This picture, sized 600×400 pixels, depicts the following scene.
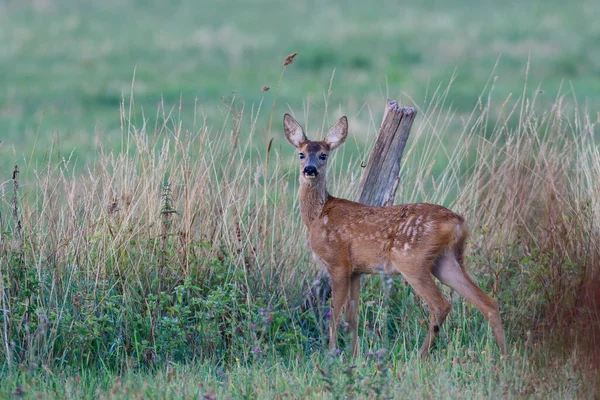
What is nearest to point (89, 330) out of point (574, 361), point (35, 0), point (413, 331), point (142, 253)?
point (142, 253)

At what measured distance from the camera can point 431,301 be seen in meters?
7.12

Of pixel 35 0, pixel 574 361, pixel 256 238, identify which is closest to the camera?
pixel 574 361

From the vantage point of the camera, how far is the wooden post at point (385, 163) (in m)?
7.89

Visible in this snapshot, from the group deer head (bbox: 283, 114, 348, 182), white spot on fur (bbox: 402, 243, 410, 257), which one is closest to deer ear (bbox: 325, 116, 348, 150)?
deer head (bbox: 283, 114, 348, 182)

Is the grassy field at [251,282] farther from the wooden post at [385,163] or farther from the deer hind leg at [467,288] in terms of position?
the wooden post at [385,163]

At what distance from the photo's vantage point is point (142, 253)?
792 cm

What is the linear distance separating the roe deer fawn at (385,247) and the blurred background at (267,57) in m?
9.30

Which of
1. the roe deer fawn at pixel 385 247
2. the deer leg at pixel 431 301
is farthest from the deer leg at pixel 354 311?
the deer leg at pixel 431 301

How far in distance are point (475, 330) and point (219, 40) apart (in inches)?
1106

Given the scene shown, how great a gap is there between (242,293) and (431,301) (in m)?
1.37

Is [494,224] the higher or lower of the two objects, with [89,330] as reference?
higher

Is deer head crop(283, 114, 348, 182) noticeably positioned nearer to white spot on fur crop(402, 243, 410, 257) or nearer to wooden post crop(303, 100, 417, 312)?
wooden post crop(303, 100, 417, 312)

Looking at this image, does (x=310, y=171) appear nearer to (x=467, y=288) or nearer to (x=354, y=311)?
(x=354, y=311)

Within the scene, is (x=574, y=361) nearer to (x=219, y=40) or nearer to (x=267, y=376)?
(x=267, y=376)
